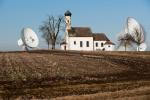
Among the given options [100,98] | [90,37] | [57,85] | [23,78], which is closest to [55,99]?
[100,98]

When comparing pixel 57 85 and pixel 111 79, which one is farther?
pixel 111 79

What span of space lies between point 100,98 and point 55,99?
94.0 inches

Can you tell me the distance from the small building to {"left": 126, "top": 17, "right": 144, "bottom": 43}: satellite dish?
30110 millimetres

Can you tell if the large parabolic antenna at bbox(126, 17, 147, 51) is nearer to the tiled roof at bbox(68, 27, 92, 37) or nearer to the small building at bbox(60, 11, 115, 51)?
the small building at bbox(60, 11, 115, 51)

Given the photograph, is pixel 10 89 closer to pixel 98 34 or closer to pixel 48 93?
pixel 48 93

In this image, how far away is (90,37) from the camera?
4811 inches

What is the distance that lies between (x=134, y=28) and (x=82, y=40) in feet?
112

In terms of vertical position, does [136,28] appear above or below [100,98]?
above

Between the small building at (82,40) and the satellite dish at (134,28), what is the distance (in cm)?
3011

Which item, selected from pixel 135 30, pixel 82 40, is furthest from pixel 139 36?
pixel 82 40

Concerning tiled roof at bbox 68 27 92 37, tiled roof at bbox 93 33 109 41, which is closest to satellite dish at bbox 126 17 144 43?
tiled roof at bbox 68 27 92 37

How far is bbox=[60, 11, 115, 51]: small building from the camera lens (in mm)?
121062

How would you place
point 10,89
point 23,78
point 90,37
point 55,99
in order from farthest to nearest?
1. point 90,37
2. point 23,78
3. point 10,89
4. point 55,99

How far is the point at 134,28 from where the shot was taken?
88.6m
